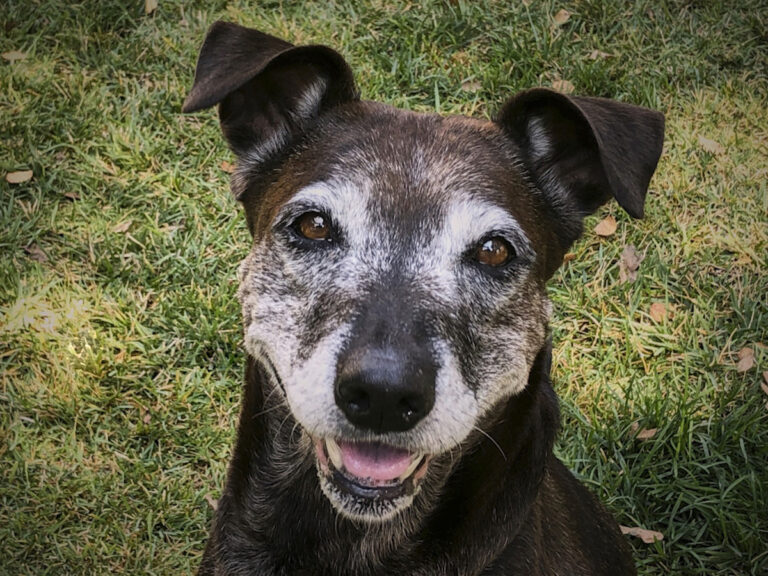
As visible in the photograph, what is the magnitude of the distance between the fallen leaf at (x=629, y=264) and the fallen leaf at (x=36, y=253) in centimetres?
369

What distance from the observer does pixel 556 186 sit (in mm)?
3732

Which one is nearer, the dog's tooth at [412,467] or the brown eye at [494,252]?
the dog's tooth at [412,467]

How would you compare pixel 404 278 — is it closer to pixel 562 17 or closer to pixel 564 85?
pixel 564 85

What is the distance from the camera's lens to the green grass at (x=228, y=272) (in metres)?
4.89

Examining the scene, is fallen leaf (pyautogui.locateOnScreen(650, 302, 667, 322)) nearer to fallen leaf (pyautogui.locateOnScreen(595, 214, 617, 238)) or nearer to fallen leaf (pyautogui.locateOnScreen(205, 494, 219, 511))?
fallen leaf (pyautogui.locateOnScreen(595, 214, 617, 238))

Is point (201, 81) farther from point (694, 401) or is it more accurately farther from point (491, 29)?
point (491, 29)

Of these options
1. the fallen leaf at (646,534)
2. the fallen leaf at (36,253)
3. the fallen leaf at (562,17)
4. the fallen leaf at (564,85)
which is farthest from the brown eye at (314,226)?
the fallen leaf at (562,17)

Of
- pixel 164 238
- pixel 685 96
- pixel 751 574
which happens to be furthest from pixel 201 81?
pixel 685 96

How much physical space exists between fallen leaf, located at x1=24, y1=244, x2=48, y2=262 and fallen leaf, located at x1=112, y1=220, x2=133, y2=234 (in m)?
0.46

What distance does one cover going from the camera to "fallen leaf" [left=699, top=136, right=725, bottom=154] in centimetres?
627

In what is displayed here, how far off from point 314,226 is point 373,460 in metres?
0.86

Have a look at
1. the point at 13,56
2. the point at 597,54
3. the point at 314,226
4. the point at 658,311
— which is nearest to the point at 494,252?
the point at 314,226

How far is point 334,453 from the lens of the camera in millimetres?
3111

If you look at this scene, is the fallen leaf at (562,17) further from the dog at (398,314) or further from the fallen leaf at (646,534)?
the fallen leaf at (646,534)
